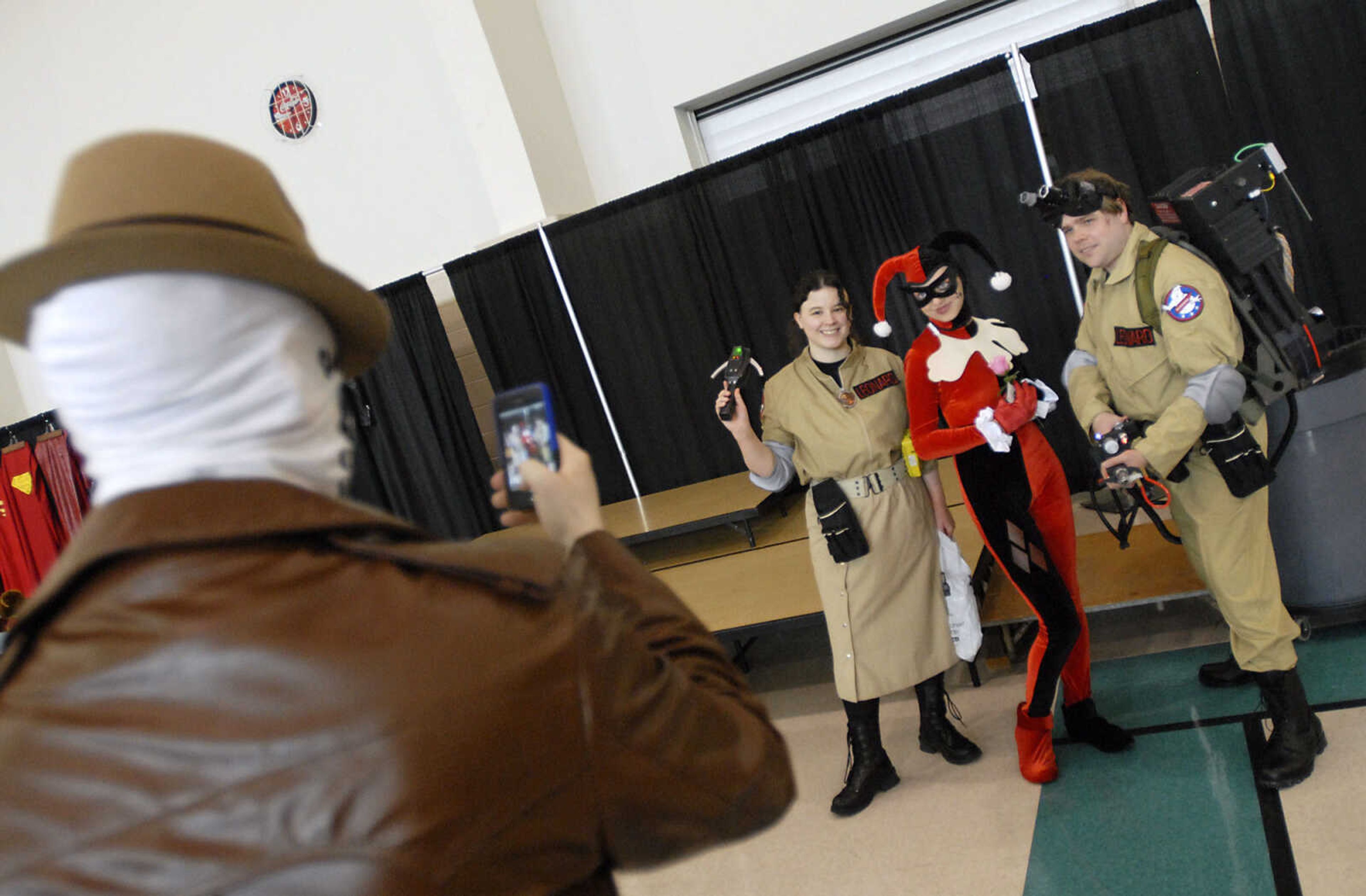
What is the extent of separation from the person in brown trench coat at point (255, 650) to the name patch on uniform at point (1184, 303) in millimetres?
2048

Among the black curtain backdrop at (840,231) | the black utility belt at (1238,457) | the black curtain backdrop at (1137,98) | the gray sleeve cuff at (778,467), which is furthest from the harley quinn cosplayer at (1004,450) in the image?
the black curtain backdrop at (1137,98)

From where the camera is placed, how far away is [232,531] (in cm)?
66

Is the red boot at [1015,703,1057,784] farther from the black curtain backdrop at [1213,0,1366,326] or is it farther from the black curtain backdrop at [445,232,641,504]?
the black curtain backdrop at [445,232,641,504]

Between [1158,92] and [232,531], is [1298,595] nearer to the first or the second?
[1158,92]

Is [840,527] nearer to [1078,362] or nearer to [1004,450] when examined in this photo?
[1004,450]

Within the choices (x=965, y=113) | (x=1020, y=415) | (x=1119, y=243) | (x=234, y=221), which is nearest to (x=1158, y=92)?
(x=965, y=113)

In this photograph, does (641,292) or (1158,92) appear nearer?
(1158,92)

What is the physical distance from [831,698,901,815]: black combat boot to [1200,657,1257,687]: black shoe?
3.44 ft

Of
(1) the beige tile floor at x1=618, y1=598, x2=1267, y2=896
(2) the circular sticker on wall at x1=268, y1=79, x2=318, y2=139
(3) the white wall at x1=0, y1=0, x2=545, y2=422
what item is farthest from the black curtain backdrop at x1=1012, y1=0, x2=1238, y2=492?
(2) the circular sticker on wall at x1=268, y1=79, x2=318, y2=139

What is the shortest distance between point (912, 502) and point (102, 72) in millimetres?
7068

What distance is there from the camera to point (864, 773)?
9.62 ft

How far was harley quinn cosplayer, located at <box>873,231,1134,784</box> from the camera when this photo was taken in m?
2.57

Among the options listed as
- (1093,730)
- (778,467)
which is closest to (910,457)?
(778,467)

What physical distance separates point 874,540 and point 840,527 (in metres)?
0.12
